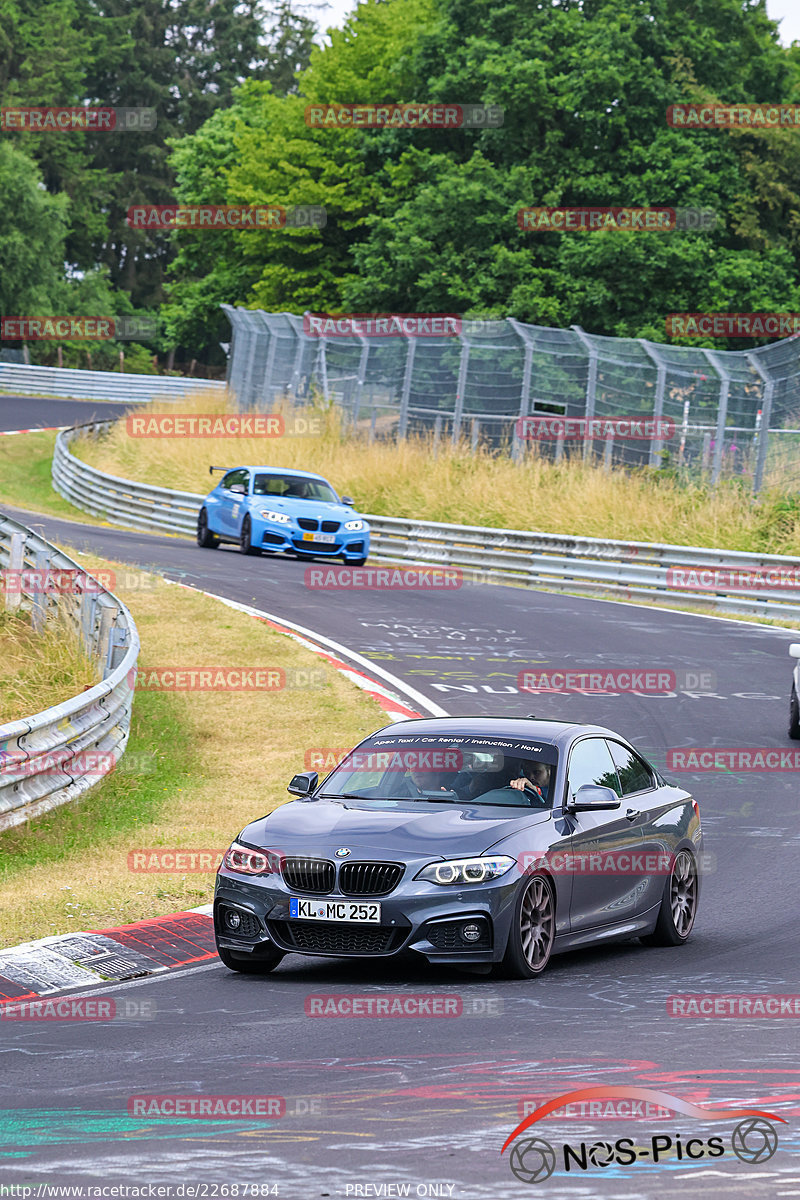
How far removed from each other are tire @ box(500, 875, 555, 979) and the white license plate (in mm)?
684

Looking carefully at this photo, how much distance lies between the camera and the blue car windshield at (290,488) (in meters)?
30.3

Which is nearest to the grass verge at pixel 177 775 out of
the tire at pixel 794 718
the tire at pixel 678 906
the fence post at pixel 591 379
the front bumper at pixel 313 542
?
the tire at pixel 678 906

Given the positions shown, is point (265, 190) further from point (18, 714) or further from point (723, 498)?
point (18, 714)

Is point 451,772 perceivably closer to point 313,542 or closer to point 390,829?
point 390,829

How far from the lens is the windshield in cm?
941

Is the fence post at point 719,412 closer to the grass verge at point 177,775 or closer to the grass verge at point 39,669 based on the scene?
the grass verge at point 177,775

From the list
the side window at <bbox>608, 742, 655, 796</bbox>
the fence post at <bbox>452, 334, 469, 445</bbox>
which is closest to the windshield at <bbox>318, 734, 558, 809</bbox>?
the side window at <bbox>608, 742, 655, 796</bbox>

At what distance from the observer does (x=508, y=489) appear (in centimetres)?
3388

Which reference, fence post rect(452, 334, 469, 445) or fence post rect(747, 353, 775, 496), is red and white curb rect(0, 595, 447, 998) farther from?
fence post rect(452, 334, 469, 445)

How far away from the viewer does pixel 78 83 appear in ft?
343

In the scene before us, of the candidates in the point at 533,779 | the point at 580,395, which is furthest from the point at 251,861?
the point at 580,395

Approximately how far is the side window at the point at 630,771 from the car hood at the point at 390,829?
1210 millimetres

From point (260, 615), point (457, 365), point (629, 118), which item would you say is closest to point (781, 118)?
point (629, 118)

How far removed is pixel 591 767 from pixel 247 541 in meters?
21.1
